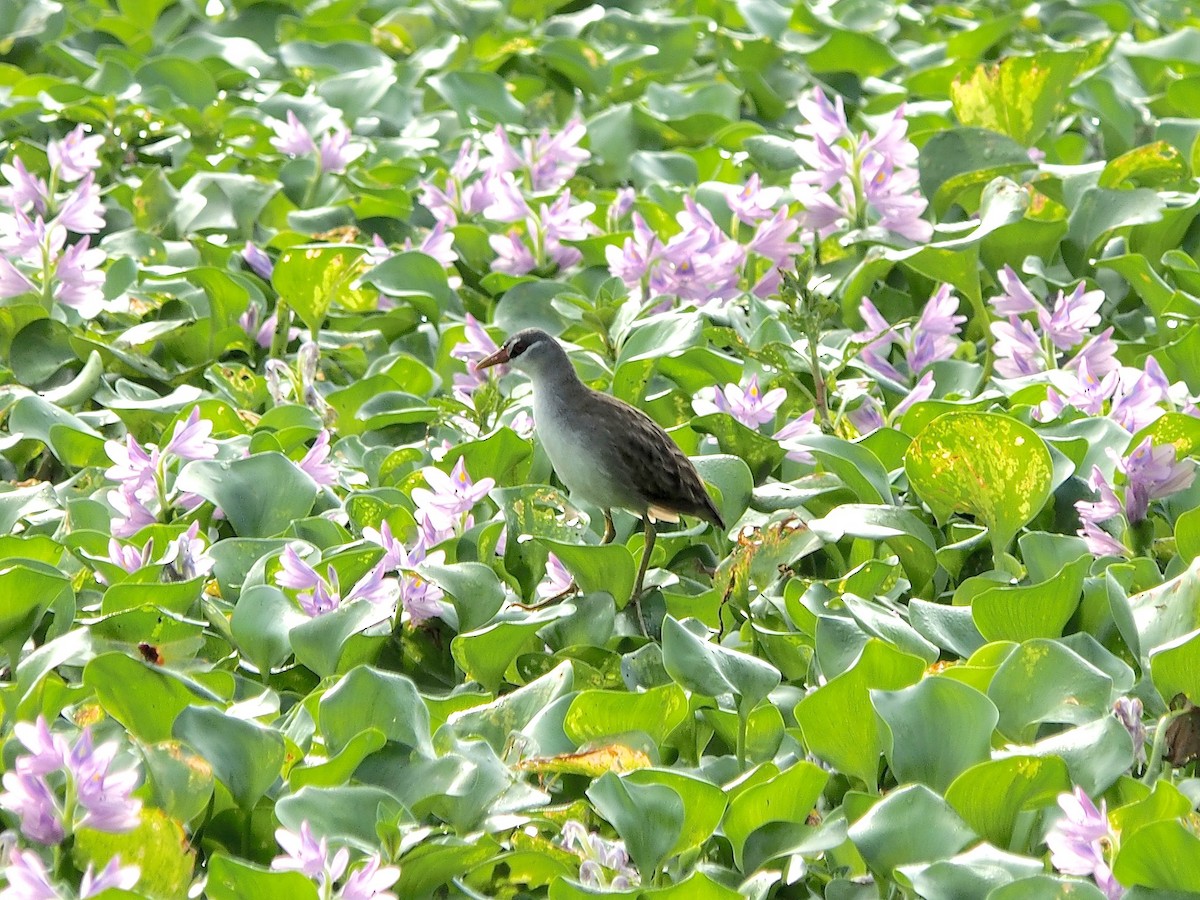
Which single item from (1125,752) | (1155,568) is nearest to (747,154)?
(1155,568)

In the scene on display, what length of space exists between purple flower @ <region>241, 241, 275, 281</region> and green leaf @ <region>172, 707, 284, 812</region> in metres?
2.19

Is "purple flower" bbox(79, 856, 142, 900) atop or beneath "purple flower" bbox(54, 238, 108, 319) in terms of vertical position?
atop

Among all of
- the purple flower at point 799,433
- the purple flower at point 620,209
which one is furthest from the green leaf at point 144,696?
the purple flower at point 620,209

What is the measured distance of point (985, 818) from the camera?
2.35 meters

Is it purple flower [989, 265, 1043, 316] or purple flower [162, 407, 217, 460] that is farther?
purple flower [989, 265, 1043, 316]

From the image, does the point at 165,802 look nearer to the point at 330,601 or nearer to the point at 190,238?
the point at 330,601

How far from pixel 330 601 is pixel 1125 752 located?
1.31 metres

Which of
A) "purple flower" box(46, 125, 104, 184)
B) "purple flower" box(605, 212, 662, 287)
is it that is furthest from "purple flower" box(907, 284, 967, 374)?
"purple flower" box(46, 125, 104, 184)

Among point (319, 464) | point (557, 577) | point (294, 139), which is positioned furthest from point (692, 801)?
point (294, 139)

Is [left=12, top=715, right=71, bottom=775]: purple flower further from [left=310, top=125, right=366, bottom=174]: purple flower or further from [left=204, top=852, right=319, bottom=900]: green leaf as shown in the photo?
[left=310, top=125, right=366, bottom=174]: purple flower

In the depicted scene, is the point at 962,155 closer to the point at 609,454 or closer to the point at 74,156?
the point at 609,454

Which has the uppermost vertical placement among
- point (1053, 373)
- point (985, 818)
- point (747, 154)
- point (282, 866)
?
point (282, 866)

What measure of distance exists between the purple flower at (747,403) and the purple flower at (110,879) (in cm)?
173

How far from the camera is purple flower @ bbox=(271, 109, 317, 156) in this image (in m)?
5.08
